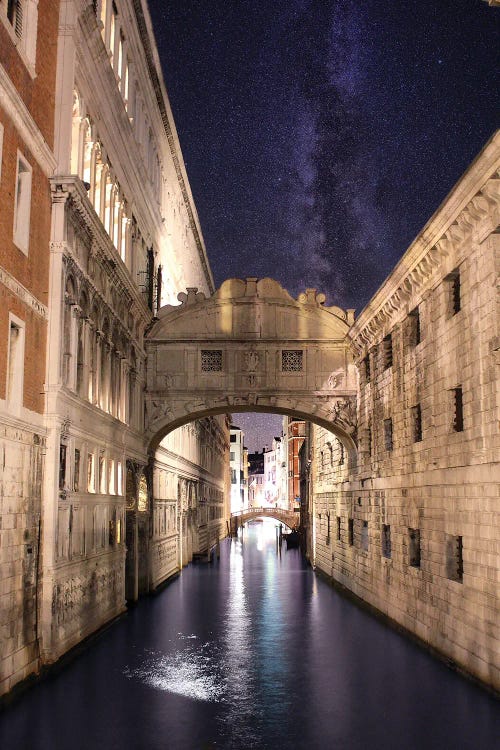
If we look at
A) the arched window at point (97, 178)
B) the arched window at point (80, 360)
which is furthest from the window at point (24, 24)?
the arched window at point (80, 360)

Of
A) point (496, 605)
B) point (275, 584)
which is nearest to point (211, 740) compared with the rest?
point (496, 605)

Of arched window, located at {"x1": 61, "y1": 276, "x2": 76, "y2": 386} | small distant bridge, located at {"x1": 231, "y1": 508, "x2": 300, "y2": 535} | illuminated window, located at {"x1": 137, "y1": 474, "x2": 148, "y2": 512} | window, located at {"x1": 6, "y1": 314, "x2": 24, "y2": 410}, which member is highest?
arched window, located at {"x1": 61, "y1": 276, "x2": 76, "y2": 386}

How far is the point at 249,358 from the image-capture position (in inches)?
1143

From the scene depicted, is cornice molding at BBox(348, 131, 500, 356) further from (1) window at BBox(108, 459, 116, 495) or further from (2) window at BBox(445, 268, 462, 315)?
(1) window at BBox(108, 459, 116, 495)

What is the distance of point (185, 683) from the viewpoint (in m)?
15.8

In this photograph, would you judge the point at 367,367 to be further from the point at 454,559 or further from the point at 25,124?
the point at 25,124

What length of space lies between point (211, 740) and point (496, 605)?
5903 mm

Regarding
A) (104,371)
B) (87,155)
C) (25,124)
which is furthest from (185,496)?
(25,124)

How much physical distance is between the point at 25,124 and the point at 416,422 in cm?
1262

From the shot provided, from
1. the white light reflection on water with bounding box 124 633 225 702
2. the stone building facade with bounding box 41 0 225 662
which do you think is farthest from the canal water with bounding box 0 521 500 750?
the stone building facade with bounding box 41 0 225 662

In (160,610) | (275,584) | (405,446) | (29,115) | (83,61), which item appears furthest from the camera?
(275,584)

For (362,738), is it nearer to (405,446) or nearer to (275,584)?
(405,446)

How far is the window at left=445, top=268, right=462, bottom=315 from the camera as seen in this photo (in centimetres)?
1834

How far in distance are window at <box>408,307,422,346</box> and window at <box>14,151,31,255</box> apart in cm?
1120
